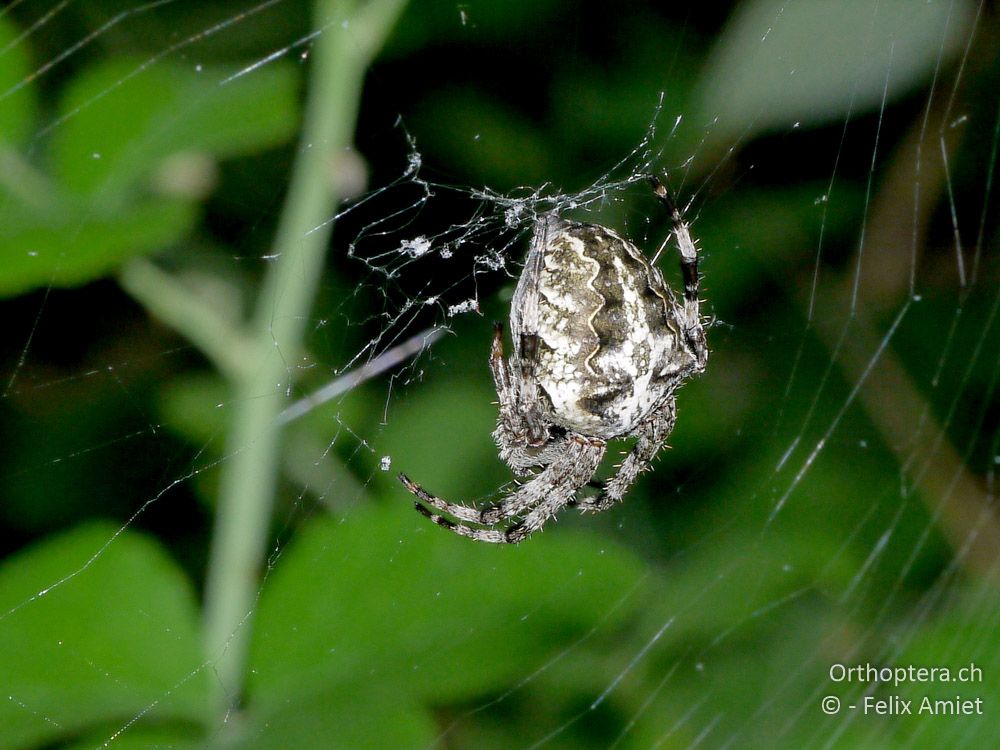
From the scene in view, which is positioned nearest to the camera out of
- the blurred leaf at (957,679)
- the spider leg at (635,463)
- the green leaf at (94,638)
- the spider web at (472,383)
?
the green leaf at (94,638)

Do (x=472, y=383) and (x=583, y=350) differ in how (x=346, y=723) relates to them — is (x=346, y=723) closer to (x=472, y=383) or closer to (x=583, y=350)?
(x=583, y=350)

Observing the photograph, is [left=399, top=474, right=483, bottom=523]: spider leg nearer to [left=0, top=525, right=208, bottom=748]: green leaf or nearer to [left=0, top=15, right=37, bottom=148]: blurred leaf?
[left=0, top=525, right=208, bottom=748]: green leaf

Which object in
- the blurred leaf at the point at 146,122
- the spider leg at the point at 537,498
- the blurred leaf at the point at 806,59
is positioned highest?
the blurred leaf at the point at 146,122

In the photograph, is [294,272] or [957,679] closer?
[294,272]

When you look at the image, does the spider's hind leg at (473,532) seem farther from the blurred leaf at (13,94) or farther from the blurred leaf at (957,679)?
the blurred leaf at (957,679)

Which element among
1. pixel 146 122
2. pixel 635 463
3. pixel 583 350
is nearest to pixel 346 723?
pixel 583 350

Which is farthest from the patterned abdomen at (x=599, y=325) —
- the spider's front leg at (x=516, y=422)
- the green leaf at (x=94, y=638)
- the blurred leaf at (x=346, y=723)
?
the green leaf at (x=94, y=638)

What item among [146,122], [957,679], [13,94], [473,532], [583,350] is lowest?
[957,679]
